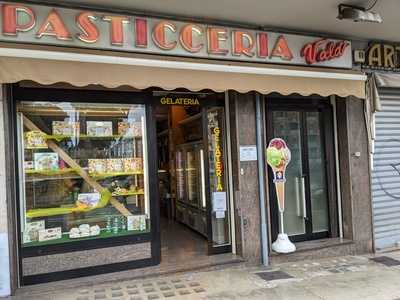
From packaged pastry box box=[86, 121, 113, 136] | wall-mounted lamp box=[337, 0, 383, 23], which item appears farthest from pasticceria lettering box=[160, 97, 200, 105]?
wall-mounted lamp box=[337, 0, 383, 23]

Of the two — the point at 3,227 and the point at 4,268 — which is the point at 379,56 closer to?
the point at 3,227

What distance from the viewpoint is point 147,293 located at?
5.02 m

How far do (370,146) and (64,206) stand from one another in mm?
5087

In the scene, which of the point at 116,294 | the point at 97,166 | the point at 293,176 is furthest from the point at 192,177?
the point at 116,294

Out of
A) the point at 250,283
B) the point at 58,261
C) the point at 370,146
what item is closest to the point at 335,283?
the point at 250,283

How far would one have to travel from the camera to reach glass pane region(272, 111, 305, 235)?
22.9ft

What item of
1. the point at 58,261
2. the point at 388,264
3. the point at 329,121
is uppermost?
the point at 329,121

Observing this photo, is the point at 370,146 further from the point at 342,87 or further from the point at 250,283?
the point at 250,283

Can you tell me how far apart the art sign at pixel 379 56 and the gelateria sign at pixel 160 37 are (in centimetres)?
30

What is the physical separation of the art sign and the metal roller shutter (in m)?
0.46

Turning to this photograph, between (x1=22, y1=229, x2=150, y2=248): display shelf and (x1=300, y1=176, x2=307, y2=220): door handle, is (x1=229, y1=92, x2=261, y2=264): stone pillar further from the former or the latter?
(x1=22, y1=229, x2=150, y2=248): display shelf

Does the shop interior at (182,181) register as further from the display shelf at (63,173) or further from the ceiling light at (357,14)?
the ceiling light at (357,14)

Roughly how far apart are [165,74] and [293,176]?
3.17m

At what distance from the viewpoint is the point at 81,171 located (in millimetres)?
5797
